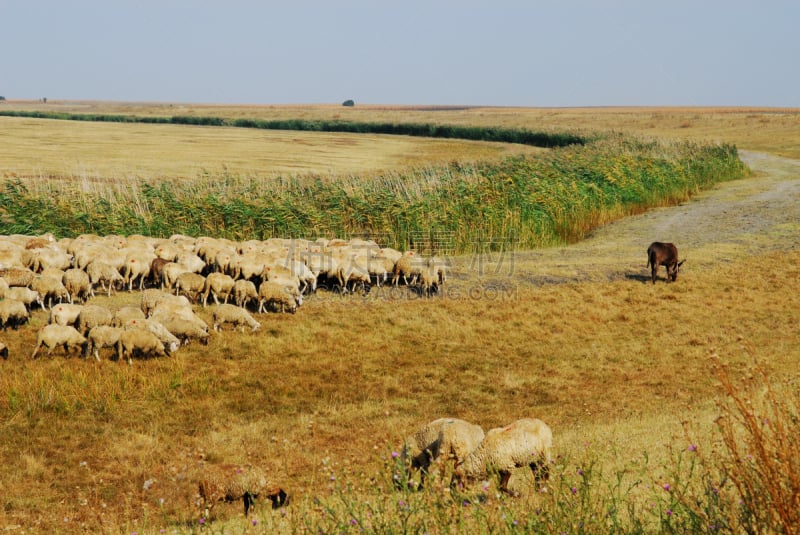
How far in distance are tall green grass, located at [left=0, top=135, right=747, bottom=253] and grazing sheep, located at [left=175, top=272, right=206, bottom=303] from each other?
6.98 meters

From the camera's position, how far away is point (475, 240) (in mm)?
28781

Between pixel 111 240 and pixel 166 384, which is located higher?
pixel 111 240

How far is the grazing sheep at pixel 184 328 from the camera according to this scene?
17000 mm

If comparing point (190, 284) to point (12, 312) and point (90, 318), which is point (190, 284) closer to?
point (90, 318)

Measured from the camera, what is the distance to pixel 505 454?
9531 mm

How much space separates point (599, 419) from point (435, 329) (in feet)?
19.6

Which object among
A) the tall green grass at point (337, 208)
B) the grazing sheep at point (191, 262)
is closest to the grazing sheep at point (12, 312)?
the grazing sheep at point (191, 262)

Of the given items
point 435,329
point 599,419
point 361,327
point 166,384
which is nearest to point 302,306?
point 361,327

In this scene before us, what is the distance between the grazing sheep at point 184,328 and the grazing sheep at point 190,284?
9.80 ft

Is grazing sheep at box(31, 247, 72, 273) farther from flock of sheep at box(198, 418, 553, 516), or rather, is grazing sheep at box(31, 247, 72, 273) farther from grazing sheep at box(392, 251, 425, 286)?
flock of sheep at box(198, 418, 553, 516)

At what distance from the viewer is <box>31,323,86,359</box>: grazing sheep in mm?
15812

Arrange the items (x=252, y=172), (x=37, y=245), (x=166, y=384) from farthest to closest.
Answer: (x=252, y=172), (x=37, y=245), (x=166, y=384)

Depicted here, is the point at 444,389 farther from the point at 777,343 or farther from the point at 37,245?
the point at 37,245

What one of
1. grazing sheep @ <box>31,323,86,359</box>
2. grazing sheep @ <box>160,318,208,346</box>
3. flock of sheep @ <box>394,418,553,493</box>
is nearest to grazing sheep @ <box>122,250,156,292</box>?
grazing sheep @ <box>160,318,208,346</box>
